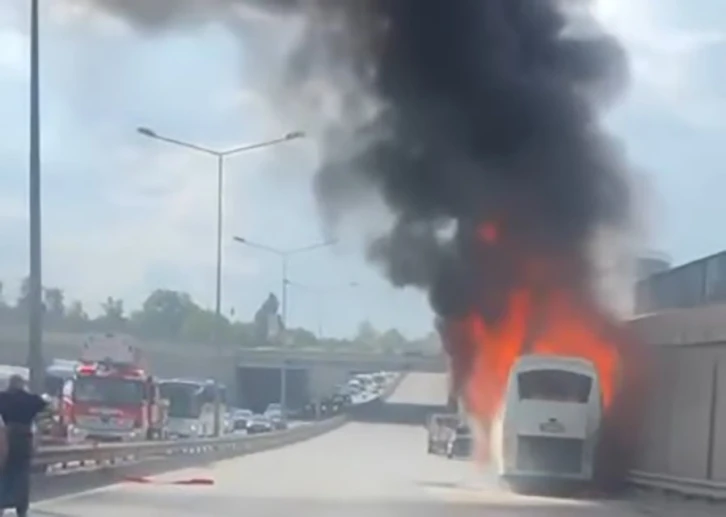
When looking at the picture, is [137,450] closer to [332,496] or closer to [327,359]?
[332,496]

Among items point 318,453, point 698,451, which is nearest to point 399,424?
point 318,453

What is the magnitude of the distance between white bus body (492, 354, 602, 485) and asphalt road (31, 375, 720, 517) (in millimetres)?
1088

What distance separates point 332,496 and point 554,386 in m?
10.0

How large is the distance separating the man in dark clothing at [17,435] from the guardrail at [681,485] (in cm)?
1559

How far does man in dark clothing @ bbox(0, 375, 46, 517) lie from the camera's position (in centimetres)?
1864

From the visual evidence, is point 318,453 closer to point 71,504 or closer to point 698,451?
point 698,451

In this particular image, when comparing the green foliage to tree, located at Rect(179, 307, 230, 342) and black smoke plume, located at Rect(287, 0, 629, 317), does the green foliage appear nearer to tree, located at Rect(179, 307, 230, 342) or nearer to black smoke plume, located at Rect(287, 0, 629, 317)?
tree, located at Rect(179, 307, 230, 342)

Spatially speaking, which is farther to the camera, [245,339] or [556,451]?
[245,339]

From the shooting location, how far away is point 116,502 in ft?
85.9

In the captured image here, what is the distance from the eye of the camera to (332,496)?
29250mm

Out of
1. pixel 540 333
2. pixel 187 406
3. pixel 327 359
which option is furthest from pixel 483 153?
pixel 327 359

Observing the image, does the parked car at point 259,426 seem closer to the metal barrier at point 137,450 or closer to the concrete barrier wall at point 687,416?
the metal barrier at point 137,450

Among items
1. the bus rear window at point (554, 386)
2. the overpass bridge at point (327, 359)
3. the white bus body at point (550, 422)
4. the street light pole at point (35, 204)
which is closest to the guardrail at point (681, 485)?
the white bus body at point (550, 422)

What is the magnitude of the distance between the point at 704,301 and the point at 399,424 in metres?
69.2
